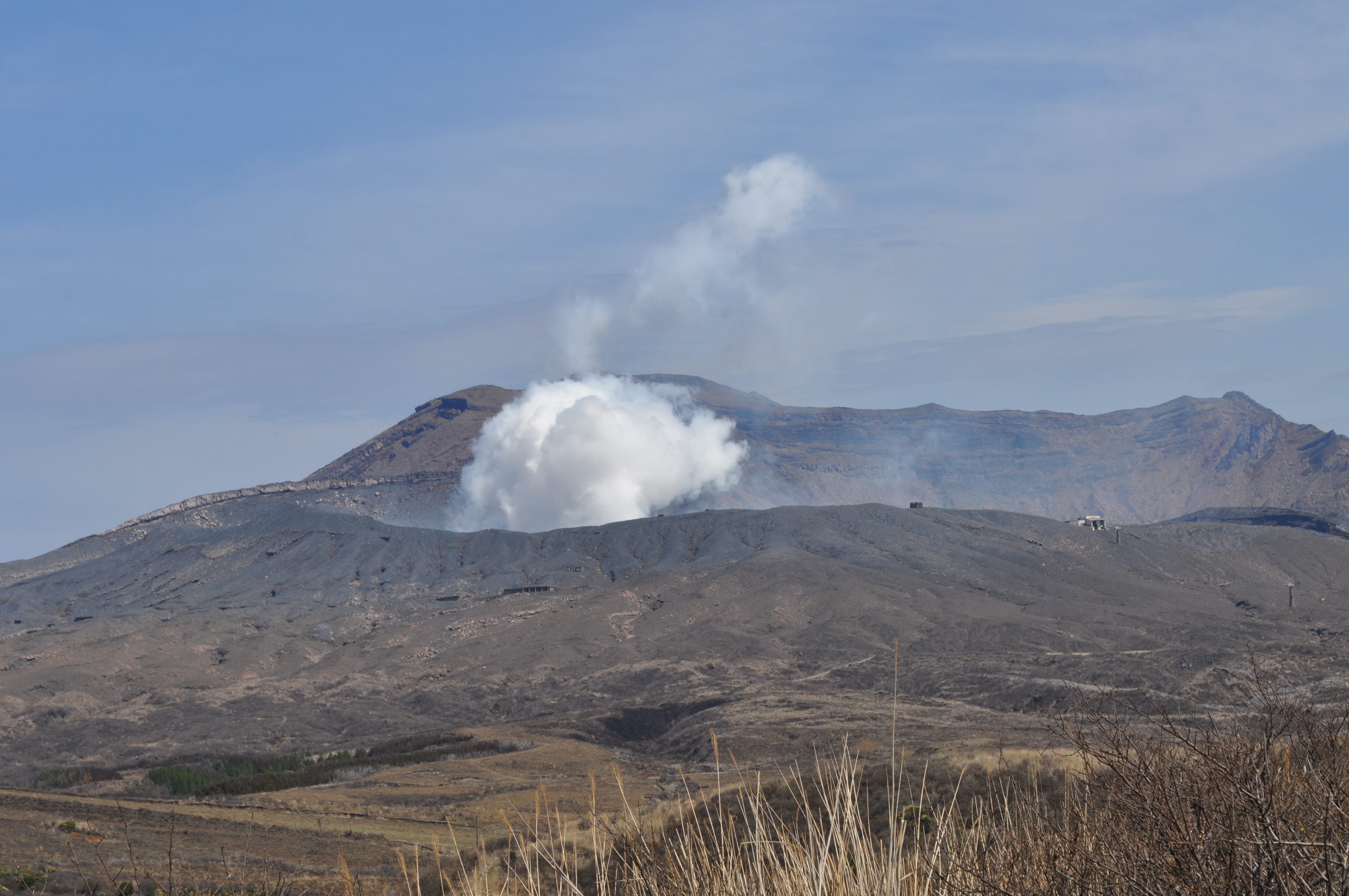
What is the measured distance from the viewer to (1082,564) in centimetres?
11538

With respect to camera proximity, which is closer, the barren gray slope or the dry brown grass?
the dry brown grass

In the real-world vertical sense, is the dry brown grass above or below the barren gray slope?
above

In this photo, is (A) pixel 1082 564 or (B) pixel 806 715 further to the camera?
(A) pixel 1082 564

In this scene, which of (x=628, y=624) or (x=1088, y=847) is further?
(x=628, y=624)

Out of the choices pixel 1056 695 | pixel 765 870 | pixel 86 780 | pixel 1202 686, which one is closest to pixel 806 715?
pixel 1056 695

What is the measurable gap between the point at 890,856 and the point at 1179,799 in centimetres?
130

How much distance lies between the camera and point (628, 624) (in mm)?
99688

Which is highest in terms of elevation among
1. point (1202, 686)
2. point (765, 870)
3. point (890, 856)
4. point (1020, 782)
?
point (890, 856)

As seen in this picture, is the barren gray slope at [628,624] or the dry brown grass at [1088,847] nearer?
the dry brown grass at [1088,847]

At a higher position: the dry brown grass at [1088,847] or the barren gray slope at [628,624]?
the dry brown grass at [1088,847]

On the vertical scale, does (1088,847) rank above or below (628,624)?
above

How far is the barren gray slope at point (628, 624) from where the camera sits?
71625 mm

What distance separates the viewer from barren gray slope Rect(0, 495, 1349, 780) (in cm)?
7162

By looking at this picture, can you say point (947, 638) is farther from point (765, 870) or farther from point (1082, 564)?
point (765, 870)
